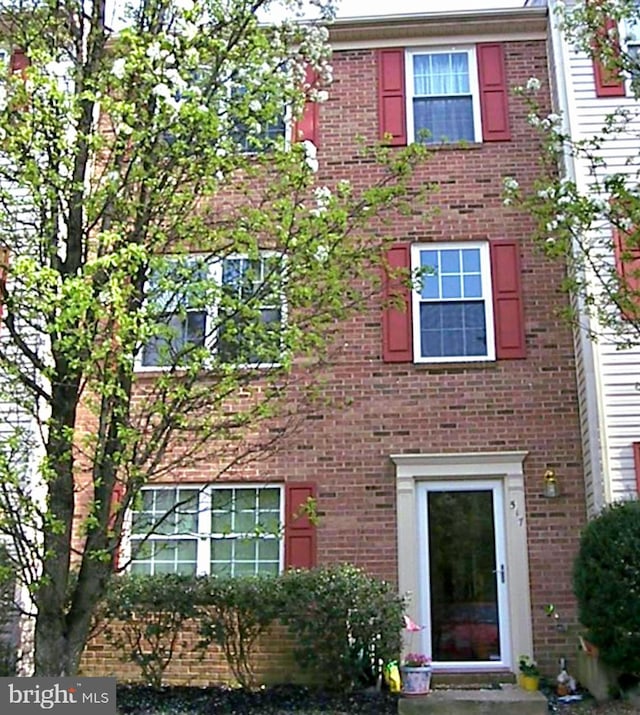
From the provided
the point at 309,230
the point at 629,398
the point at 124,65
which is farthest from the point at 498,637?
the point at 124,65

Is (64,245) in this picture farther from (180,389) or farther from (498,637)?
(498,637)

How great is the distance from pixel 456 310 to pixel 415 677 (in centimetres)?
408

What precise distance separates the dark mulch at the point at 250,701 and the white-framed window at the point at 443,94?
21.2 feet

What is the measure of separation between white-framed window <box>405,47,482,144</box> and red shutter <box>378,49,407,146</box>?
9 cm

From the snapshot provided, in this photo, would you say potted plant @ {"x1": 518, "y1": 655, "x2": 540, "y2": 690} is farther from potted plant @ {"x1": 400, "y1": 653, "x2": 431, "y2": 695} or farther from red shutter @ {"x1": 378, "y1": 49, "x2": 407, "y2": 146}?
→ red shutter @ {"x1": 378, "y1": 49, "x2": 407, "y2": 146}

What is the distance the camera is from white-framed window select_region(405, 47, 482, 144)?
11.2 metres

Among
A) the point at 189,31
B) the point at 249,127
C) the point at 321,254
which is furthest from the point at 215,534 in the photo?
the point at 189,31

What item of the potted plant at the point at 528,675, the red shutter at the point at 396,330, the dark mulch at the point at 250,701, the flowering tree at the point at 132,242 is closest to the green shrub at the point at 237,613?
the dark mulch at the point at 250,701

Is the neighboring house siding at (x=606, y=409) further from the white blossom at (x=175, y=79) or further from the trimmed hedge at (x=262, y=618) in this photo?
the white blossom at (x=175, y=79)

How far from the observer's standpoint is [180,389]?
20.0 feet

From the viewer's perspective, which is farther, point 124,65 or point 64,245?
point 64,245

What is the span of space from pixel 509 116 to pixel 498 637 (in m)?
6.10

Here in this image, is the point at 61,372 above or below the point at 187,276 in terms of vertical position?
below

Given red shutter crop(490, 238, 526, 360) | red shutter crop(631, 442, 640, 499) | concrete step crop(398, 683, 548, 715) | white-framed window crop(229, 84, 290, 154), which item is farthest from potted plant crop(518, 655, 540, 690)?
white-framed window crop(229, 84, 290, 154)
